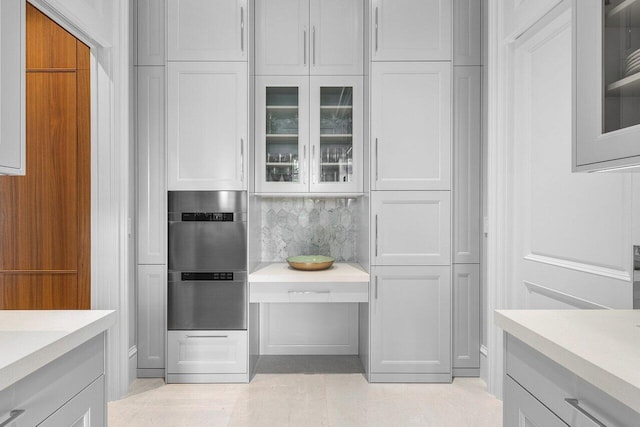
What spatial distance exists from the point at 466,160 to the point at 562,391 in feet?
7.25

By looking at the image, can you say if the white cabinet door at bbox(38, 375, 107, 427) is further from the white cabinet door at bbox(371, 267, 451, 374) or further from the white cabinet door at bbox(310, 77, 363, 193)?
the white cabinet door at bbox(310, 77, 363, 193)

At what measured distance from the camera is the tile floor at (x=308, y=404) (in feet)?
8.17

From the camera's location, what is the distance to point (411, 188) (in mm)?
2992

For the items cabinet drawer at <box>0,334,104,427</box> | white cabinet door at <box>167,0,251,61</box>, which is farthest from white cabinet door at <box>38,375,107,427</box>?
white cabinet door at <box>167,0,251,61</box>

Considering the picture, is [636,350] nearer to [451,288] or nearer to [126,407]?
[451,288]

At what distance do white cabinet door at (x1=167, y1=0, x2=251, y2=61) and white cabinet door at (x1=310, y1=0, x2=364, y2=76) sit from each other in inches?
20.8

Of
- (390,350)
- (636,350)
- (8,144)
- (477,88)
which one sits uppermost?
(477,88)

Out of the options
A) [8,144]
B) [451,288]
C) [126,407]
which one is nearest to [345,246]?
[451,288]

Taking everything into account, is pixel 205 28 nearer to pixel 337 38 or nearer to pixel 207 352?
pixel 337 38

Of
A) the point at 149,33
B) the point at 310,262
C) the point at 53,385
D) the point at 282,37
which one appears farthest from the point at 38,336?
the point at 282,37

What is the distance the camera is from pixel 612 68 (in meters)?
1.19

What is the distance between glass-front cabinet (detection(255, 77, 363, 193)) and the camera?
126 inches

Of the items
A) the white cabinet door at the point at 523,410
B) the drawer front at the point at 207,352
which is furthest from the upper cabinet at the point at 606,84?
the drawer front at the point at 207,352

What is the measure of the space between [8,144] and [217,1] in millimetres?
1973
